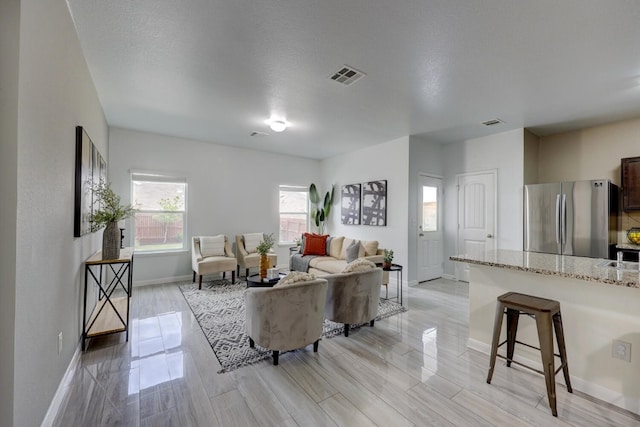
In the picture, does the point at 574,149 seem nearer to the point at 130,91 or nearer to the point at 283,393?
the point at 283,393

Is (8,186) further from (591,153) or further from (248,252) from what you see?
(591,153)

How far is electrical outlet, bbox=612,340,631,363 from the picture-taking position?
1844 millimetres

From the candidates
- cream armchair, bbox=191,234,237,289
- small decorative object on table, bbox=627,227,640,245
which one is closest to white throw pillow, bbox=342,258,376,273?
cream armchair, bbox=191,234,237,289

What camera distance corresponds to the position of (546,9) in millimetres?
1853

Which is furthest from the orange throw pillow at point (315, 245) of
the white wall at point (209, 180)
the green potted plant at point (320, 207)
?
the green potted plant at point (320, 207)

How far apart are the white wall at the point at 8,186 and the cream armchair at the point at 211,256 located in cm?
330

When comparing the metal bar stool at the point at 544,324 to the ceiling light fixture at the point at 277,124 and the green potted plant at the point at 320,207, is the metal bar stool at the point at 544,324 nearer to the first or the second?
the ceiling light fixture at the point at 277,124

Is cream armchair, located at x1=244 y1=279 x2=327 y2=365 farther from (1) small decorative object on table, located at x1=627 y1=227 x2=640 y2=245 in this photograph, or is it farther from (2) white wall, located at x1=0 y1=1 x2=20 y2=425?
(1) small decorative object on table, located at x1=627 y1=227 x2=640 y2=245

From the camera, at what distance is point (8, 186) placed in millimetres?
1239

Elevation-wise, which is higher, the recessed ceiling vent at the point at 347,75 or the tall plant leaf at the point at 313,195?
the recessed ceiling vent at the point at 347,75

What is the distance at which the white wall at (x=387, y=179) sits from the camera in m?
4.95

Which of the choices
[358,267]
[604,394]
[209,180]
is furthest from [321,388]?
[209,180]

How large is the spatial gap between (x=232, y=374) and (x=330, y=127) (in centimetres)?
360

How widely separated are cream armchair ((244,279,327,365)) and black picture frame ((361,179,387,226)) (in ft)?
10.4
